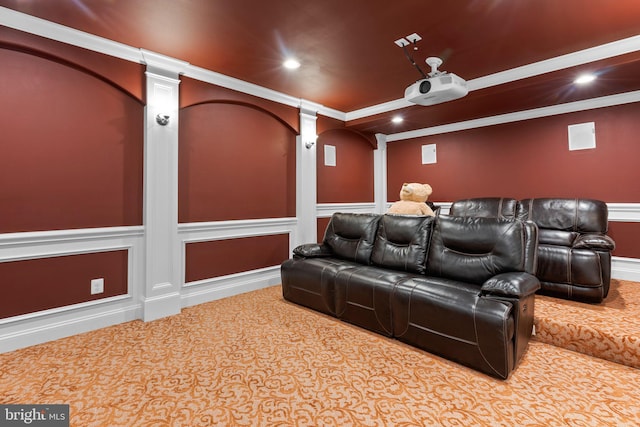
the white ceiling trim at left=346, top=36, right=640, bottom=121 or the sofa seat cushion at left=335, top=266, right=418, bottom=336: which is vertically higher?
the white ceiling trim at left=346, top=36, right=640, bottom=121

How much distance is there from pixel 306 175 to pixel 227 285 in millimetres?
1849

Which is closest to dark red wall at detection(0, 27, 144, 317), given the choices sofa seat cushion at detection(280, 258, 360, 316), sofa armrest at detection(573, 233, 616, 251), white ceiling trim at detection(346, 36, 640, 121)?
sofa seat cushion at detection(280, 258, 360, 316)

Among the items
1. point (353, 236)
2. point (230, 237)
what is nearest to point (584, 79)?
point (353, 236)

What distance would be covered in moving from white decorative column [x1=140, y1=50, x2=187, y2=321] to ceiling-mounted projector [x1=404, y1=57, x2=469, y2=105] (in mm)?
2346

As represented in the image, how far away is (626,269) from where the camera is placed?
382 cm

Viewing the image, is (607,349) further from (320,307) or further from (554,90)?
(554,90)

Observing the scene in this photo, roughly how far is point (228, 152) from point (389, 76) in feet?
6.75

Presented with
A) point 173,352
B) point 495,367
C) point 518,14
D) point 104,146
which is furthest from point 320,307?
point 518,14

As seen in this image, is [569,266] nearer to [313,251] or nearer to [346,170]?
[313,251]

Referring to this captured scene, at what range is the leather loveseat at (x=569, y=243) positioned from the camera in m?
2.92

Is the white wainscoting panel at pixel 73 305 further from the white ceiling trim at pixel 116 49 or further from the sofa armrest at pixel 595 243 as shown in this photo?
the sofa armrest at pixel 595 243

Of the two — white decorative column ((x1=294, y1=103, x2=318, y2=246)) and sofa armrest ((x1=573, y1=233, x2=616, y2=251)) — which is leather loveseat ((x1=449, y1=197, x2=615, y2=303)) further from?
white decorative column ((x1=294, y1=103, x2=318, y2=246))

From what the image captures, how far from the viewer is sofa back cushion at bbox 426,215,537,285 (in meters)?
2.36

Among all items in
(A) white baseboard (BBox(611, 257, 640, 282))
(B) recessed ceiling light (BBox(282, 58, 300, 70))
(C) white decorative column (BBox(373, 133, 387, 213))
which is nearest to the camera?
(B) recessed ceiling light (BBox(282, 58, 300, 70))
